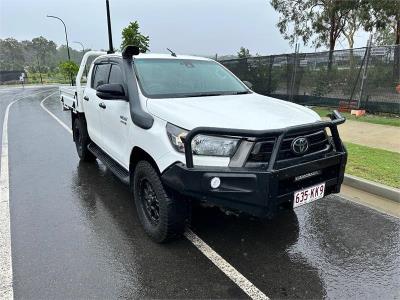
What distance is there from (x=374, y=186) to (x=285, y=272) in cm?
256

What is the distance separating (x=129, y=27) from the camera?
22.8m

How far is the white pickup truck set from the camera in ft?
10.3

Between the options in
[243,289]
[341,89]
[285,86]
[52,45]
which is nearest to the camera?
[243,289]

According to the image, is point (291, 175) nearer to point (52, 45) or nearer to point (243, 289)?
point (243, 289)

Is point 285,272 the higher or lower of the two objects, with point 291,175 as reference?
lower

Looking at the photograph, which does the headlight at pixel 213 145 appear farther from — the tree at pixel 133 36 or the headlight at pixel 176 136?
the tree at pixel 133 36

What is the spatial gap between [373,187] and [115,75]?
3.86 m

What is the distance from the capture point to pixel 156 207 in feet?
12.7

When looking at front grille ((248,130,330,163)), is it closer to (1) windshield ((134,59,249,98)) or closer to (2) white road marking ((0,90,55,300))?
(1) windshield ((134,59,249,98))

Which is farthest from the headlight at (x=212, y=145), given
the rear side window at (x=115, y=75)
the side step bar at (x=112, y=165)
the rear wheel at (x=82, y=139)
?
the rear wheel at (x=82, y=139)

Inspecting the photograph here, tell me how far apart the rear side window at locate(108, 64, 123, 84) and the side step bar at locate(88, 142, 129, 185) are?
1.06 metres

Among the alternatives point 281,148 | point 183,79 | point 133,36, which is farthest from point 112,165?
point 133,36

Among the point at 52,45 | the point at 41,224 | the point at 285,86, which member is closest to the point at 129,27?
the point at 285,86

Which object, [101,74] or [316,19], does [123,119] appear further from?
[316,19]
